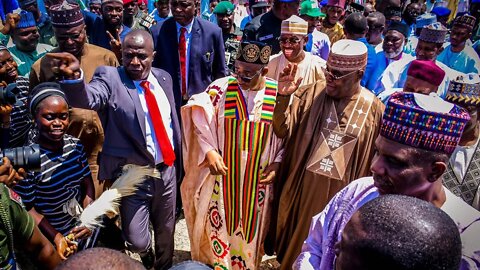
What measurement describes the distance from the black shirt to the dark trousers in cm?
305

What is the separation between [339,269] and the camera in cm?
121

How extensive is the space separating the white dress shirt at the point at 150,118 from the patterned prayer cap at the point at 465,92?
6.87ft

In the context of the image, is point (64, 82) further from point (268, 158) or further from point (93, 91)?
point (268, 158)

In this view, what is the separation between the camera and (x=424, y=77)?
314 cm

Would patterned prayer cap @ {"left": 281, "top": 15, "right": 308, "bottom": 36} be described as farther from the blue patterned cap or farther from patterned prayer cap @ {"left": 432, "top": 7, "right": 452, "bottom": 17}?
patterned prayer cap @ {"left": 432, "top": 7, "right": 452, "bottom": 17}

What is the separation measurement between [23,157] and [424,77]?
278 cm

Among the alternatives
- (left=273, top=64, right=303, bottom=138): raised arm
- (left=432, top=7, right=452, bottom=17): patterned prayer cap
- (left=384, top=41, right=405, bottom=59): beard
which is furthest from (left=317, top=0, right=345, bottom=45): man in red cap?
(left=273, top=64, right=303, bottom=138): raised arm

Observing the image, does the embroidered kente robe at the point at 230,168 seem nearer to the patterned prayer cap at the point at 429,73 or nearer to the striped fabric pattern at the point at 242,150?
the striped fabric pattern at the point at 242,150

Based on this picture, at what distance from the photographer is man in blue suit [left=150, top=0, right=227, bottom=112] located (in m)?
4.40

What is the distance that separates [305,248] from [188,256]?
227 cm

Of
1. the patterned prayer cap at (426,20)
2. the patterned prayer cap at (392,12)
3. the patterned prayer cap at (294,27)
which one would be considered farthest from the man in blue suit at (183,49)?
the patterned prayer cap at (392,12)

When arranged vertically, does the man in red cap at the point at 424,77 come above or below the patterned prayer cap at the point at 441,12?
above

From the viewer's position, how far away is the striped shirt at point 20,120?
357cm

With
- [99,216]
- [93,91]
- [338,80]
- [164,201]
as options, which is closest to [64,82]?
[93,91]
